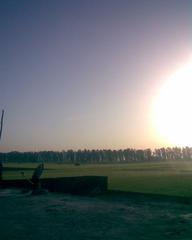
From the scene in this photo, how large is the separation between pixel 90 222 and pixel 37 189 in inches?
474

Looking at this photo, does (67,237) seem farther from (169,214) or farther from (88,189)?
(88,189)

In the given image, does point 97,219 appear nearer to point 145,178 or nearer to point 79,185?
point 79,185

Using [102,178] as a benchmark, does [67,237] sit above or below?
below

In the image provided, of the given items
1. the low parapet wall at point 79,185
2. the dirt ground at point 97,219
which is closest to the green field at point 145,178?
the low parapet wall at point 79,185

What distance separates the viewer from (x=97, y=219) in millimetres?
14492

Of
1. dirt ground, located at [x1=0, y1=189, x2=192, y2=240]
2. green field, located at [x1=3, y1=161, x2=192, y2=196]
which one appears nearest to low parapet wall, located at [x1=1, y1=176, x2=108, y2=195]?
green field, located at [x1=3, y1=161, x2=192, y2=196]

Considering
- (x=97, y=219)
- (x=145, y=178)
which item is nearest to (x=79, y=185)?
(x=97, y=219)

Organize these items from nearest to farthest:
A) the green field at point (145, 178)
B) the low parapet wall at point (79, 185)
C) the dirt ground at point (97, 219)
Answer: the dirt ground at point (97, 219) → the low parapet wall at point (79, 185) → the green field at point (145, 178)

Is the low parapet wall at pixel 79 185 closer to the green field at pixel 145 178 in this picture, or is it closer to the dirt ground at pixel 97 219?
the green field at pixel 145 178

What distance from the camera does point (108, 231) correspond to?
477 inches

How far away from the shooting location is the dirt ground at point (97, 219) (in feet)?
38.1

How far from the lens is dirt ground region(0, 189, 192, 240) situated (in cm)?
1162

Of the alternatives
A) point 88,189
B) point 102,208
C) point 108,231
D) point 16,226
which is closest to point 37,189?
point 88,189

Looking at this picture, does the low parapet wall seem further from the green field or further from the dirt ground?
the dirt ground
